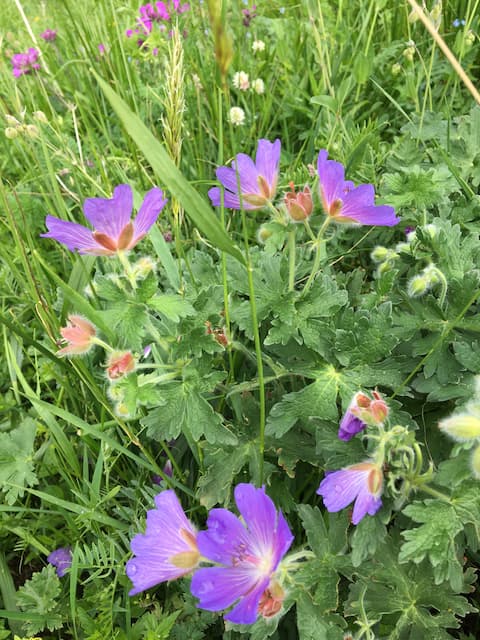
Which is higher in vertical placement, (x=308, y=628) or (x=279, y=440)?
(x=279, y=440)

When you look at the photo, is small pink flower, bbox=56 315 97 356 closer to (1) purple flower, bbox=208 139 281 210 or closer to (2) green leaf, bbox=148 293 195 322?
(2) green leaf, bbox=148 293 195 322

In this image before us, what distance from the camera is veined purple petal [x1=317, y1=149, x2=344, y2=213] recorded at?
1.04 meters

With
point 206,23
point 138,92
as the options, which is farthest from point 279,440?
point 206,23

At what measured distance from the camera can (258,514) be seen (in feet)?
2.74

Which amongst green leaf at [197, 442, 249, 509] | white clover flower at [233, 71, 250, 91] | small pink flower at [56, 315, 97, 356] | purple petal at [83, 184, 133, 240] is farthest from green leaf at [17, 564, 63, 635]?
white clover flower at [233, 71, 250, 91]

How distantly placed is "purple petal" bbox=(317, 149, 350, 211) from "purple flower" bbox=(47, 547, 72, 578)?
1.11 meters

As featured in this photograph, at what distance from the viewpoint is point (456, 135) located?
66.8 inches

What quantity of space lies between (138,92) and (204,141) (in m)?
0.47

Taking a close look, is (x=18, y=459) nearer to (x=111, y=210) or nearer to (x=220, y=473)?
(x=220, y=473)

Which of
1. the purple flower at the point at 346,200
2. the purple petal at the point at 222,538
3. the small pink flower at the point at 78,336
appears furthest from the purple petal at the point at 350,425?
the small pink flower at the point at 78,336

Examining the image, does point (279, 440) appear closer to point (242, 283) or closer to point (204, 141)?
point (242, 283)

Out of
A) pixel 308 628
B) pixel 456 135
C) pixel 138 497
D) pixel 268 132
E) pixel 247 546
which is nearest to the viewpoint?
pixel 247 546

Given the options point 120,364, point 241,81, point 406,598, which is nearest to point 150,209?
point 120,364

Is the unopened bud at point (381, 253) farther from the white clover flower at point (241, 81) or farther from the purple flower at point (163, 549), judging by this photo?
the white clover flower at point (241, 81)
